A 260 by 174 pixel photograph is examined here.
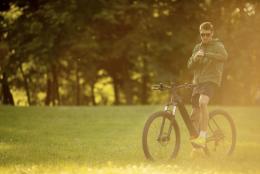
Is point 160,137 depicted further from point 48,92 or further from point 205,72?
point 48,92

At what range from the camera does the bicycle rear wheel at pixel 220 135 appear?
11258 mm

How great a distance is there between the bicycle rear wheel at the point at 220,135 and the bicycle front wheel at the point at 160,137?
3.26 ft

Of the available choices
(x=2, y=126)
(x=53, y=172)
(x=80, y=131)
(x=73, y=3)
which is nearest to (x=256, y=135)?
(x=80, y=131)

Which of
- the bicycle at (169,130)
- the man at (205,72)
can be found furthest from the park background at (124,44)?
the man at (205,72)

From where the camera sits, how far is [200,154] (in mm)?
10914

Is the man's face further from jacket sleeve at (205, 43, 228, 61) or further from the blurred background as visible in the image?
the blurred background

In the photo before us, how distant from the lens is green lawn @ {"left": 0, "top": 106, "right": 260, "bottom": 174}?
9.50 m

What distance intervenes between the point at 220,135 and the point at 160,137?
164 centimetres

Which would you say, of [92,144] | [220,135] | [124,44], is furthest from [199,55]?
[124,44]

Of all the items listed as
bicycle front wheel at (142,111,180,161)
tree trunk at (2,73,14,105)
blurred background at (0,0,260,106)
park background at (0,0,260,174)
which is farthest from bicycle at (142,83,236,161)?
tree trunk at (2,73,14,105)

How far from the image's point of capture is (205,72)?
1085 centimetres

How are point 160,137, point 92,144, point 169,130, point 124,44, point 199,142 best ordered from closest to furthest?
point 160,137 → point 169,130 → point 199,142 → point 92,144 → point 124,44

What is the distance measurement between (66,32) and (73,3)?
1506 mm

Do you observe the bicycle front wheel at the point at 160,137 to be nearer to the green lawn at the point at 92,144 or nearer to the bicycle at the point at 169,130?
the bicycle at the point at 169,130
